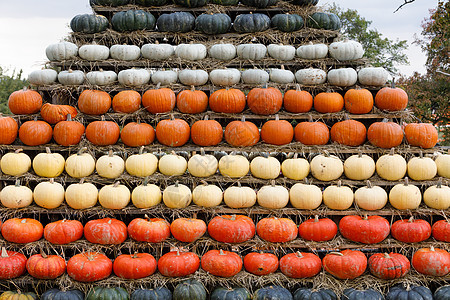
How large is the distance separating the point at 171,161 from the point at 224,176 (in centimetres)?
70

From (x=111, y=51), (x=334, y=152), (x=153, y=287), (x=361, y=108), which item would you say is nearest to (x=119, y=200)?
(x=153, y=287)

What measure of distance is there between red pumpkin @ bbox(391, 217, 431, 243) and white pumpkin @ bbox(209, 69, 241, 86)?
2.79m

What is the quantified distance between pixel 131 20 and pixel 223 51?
1.47 metres

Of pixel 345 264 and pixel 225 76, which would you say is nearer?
pixel 345 264

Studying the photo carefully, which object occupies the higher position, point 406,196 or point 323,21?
point 323,21

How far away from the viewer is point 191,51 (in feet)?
19.0

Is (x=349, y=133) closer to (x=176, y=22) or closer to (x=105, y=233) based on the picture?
(x=176, y=22)

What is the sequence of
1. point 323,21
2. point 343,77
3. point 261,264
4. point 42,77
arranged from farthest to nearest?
point 323,21, point 42,77, point 343,77, point 261,264

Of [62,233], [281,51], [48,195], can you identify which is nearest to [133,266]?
[62,233]

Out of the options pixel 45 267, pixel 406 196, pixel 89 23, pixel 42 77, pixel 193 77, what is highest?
pixel 89 23

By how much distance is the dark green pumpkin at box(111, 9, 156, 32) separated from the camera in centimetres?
604

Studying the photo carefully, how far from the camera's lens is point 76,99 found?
19.7ft

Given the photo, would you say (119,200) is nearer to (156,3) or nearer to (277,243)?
(277,243)

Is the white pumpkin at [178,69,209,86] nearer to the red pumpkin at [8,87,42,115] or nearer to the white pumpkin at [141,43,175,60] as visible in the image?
the white pumpkin at [141,43,175,60]
